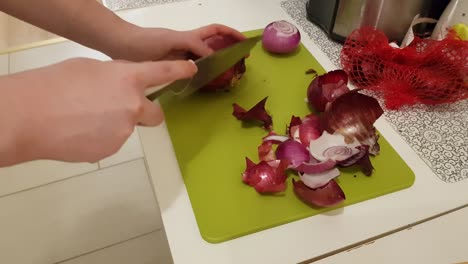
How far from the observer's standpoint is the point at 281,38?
76 centimetres

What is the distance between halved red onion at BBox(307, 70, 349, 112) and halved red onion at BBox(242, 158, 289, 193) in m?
0.14

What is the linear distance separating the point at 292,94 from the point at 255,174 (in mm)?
213

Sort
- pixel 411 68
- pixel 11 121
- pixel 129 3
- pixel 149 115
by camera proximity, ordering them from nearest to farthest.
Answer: pixel 11 121 < pixel 149 115 < pixel 411 68 < pixel 129 3

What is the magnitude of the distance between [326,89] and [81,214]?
0.75 meters

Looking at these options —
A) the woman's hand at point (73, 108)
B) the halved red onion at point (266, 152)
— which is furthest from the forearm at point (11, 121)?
the halved red onion at point (266, 152)

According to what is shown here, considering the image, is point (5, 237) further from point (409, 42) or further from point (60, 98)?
point (409, 42)

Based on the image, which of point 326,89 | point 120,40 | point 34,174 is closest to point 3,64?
point 34,174

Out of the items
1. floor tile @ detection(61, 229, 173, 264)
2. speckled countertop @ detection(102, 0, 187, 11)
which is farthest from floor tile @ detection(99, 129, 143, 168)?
speckled countertop @ detection(102, 0, 187, 11)

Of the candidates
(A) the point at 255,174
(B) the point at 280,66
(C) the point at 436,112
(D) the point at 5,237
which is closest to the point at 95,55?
(D) the point at 5,237

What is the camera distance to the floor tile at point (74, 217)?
1016mm

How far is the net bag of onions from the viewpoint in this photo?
0.69 m

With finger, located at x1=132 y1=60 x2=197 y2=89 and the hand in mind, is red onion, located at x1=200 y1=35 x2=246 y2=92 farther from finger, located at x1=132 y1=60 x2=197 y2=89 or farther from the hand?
finger, located at x1=132 y1=60 x2=197 y2=89

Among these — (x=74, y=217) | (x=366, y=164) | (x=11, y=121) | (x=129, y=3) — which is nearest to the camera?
(x=11, y=121)

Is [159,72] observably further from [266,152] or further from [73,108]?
[266,152]
